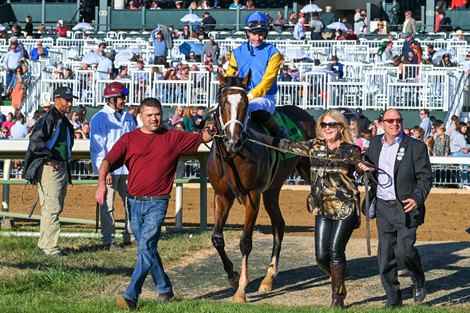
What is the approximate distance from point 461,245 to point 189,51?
18.5 m

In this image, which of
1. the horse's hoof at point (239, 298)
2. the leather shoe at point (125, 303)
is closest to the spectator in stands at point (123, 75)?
the horse's hoof at point (239, 298)

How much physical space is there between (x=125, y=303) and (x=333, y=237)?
1775 millimetres

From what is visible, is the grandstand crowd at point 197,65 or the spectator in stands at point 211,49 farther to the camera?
the spectator in stands at point 211,49

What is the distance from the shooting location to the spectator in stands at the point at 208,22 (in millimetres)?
35375

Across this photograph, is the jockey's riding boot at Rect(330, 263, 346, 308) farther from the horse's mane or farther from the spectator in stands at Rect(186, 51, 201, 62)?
the spectator in stands at Rect(186, 51, 201, 62)

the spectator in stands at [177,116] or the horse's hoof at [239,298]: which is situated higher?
the spectator in stands at [177,116]

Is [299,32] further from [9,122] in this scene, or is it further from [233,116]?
[233,116]

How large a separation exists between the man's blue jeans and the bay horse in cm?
125

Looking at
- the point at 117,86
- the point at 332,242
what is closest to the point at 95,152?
the point at 117,86

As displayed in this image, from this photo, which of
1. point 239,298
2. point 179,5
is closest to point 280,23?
point 179,5

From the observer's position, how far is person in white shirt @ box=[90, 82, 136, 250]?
12812 mm

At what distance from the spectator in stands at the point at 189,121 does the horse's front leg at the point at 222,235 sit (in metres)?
12.3

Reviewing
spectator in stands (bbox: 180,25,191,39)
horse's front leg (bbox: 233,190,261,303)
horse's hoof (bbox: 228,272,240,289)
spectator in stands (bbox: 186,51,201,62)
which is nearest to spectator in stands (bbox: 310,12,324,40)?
spectator in stands (bbox: 180,25,191,39)

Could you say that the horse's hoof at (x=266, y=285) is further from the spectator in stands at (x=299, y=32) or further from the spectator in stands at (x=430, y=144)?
the spectator in stands at (x=299, y=32)
